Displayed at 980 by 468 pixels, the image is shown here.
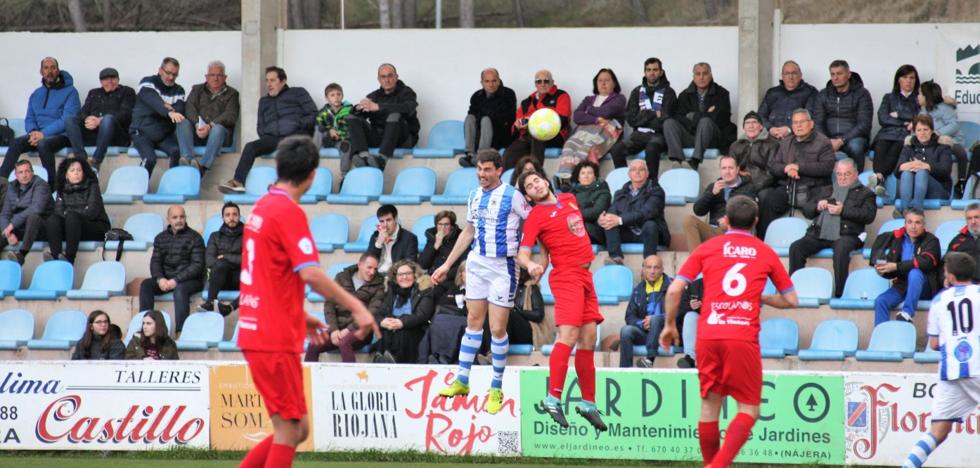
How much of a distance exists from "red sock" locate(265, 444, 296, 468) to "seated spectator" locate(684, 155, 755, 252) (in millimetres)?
8472

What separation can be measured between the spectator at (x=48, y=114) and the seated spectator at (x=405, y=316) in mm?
5988

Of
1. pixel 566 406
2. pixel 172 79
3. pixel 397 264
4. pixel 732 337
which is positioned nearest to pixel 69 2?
pixel 172 79

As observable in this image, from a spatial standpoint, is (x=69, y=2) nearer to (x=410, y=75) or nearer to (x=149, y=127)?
(x=149, y=127)

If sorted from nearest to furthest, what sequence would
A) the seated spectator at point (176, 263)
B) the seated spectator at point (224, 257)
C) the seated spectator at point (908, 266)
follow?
the seated spectator at point (908, 266) → the seated spectator at point (224, 257) → the seated spectator at point (176, 263)

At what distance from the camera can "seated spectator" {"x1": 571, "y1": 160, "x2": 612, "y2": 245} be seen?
49.6 ft

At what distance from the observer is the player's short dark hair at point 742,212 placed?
862 centimetres

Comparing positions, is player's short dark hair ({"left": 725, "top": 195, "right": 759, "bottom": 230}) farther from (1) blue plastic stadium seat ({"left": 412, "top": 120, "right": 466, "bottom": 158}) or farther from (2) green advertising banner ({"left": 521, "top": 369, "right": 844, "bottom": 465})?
(1) blue plastic stadium seat ({"left": 412, "top": 120, "right": 466, "bottom": 158})

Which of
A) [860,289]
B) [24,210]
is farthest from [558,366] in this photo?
[24,210]

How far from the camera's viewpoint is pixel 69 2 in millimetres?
20375

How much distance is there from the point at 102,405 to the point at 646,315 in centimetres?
554

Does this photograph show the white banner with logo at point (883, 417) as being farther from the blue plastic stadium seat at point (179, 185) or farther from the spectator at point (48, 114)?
the spectator at point (48, 114)

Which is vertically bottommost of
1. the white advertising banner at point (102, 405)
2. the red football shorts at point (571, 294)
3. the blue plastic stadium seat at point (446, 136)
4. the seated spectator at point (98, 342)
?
the white advertising banner at point (102, 405)

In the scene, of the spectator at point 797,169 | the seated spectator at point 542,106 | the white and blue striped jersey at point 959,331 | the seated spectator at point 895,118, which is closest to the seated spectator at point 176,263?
the seated spectator at point 542,106

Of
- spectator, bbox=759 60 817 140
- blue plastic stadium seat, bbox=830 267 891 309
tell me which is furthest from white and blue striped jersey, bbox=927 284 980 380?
spectator, bbox=759 60 817 140
